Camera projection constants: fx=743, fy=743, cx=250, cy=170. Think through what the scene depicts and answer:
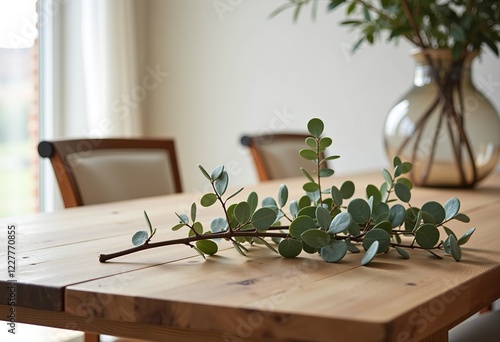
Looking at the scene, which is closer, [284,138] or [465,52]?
[465,52]

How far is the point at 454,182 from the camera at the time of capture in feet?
5.96

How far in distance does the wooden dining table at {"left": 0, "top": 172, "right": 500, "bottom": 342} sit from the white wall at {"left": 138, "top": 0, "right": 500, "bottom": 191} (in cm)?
215

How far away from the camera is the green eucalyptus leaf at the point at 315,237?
808 mm

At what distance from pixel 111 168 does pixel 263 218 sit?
1015 mm

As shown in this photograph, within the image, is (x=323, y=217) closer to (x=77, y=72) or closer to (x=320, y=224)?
(x=320, y=224)

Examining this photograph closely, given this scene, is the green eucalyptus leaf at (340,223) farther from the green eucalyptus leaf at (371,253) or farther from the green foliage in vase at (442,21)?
the green foliage in vase at (442,21)

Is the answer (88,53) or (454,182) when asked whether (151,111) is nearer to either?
(88,53)

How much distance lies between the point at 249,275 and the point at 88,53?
2.73 metres

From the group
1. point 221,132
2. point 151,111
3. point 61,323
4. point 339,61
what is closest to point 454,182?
point 61,323

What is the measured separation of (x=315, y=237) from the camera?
2.68ft

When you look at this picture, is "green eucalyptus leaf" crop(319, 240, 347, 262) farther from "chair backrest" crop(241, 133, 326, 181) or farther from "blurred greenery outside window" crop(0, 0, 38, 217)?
"blurred greenery outside window" crop(0, 0, 38, 217)

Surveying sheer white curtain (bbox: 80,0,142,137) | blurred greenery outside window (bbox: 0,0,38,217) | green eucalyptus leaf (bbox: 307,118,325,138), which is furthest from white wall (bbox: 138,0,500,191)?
green eucalyptus leaf (bbox: 307,118,325,138)

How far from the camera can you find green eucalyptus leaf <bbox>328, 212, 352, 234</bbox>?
2.63ft

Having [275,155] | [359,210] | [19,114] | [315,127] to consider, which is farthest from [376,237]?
[19,114]
